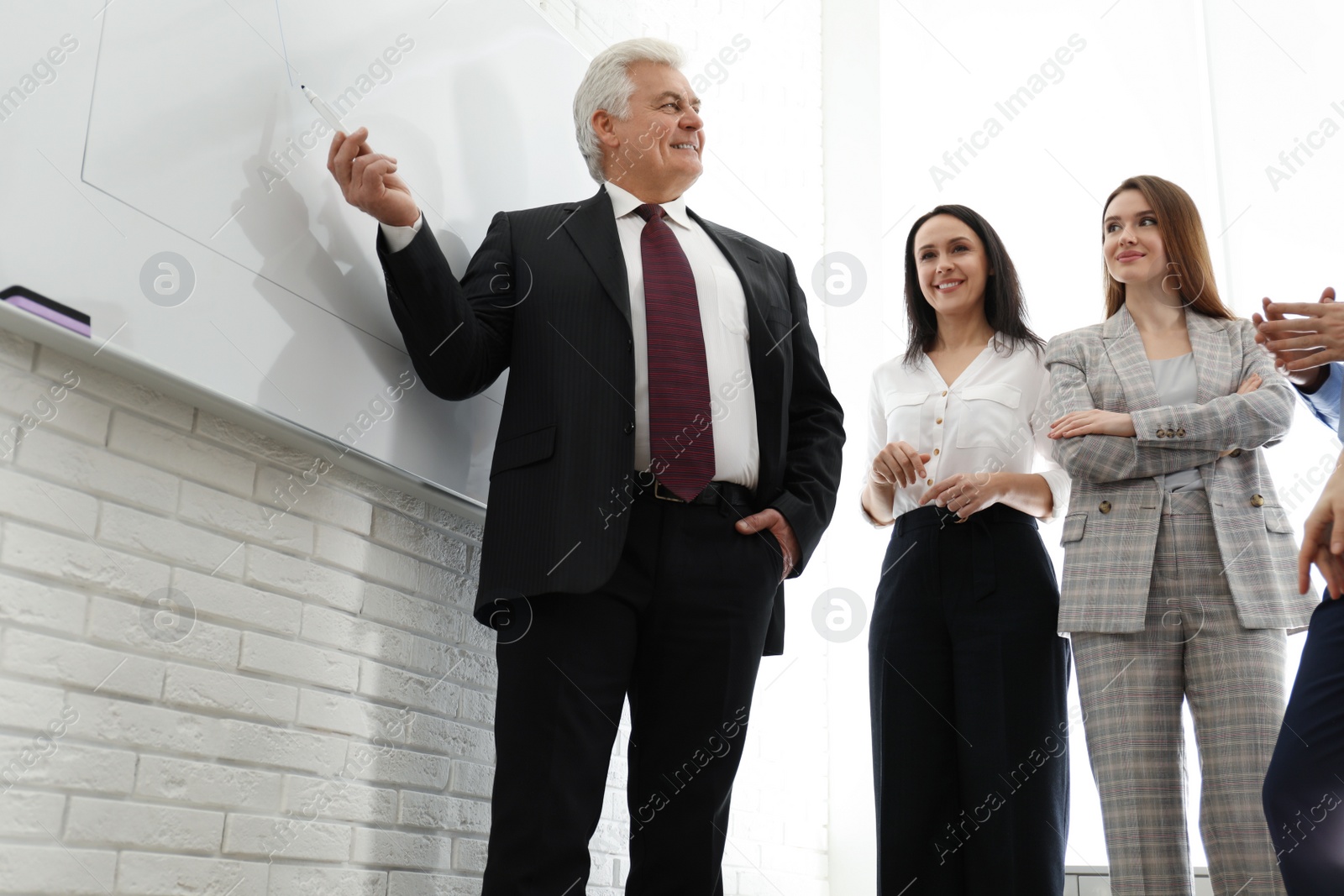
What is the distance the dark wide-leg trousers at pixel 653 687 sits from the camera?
162 centimetres

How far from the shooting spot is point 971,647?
2037 millimetres

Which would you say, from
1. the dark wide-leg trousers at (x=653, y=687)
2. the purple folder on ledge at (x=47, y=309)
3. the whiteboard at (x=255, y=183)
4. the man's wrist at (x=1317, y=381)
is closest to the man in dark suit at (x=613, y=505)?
the dark wide-leg trousers at (x=653, y=687)

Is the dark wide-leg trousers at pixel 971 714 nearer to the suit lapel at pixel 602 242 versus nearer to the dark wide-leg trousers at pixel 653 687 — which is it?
the dark wide-leg trousers at pixel 653 687

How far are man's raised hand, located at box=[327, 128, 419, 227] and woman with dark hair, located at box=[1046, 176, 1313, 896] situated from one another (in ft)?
4.02

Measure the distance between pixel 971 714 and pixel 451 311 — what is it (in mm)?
1167

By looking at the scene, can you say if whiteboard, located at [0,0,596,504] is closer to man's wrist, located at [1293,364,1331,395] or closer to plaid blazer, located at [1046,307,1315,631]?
plaid blazer, located at [1046,307,1315,631]

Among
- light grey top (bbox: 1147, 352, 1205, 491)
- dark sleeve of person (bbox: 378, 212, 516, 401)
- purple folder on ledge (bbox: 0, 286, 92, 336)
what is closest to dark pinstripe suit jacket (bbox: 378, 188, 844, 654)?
dark sleeve of person (bbox: 378, 212, 516, 401)

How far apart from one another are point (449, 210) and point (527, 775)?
105cm

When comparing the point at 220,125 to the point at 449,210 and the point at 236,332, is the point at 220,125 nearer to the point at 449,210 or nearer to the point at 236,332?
the point at 236,332

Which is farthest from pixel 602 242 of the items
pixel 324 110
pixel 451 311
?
pixel 324 110

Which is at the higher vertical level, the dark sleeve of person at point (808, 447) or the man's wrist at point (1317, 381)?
the man's wrist at point (1317, 381)

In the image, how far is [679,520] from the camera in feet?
5.80

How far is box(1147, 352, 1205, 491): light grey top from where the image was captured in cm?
201

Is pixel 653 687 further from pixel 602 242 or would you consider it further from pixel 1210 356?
pixel 1210 356
